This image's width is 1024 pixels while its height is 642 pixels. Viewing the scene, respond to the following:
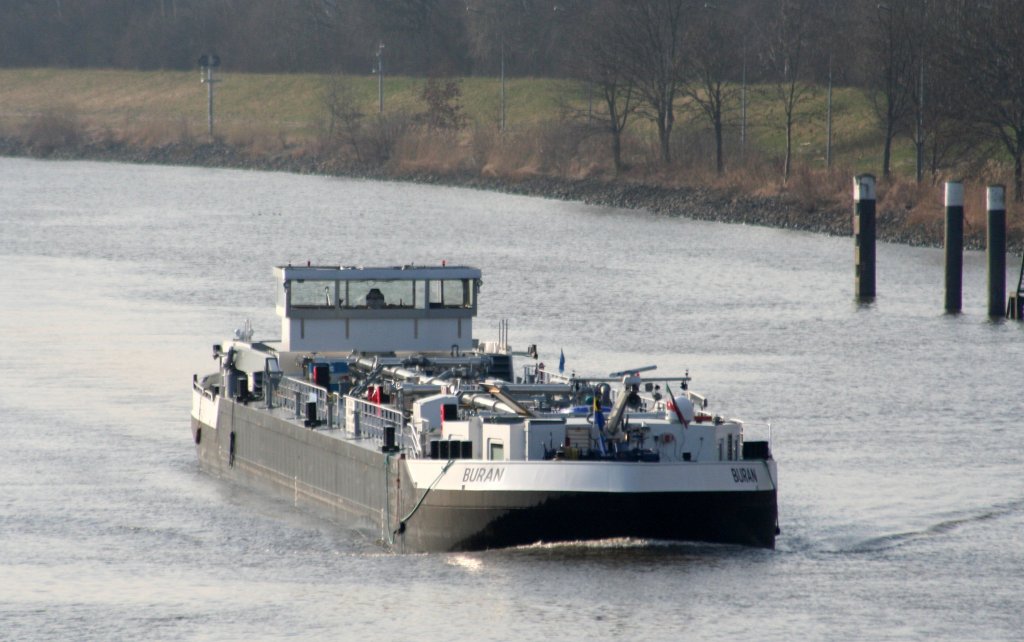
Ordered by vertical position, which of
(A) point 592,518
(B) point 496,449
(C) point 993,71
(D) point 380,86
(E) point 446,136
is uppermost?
(D) point 380,86

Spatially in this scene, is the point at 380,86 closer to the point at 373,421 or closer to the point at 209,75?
the point at 209,75

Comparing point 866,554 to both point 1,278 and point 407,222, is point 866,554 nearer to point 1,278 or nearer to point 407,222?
point 1,278

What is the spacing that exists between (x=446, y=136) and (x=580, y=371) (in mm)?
75128

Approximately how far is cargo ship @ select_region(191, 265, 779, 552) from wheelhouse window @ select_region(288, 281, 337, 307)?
0.12 ft

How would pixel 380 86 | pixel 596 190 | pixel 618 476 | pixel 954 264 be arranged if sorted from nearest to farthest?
1. pixel 618 476
2. pixel 954 264
3. pixel 596 190
4. pixel 380 86

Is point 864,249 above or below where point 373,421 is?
above

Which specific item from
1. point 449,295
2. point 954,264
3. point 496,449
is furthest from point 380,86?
point 496,449

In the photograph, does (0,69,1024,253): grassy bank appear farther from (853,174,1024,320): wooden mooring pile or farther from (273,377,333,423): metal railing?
(273,377,333,423): metal railing

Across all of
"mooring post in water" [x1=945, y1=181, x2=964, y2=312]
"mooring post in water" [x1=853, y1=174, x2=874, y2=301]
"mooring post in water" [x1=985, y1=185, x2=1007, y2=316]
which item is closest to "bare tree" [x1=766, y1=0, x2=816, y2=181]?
"mooring post in water" [x1=853, y1=174, x2=874, y2=301]

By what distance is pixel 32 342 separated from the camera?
183ft

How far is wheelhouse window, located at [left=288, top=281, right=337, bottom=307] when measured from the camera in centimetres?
4009

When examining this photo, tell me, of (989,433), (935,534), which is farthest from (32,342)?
(935,534)

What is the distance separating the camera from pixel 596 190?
105062 mm

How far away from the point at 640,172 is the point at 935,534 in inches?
2910
